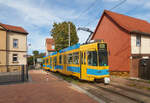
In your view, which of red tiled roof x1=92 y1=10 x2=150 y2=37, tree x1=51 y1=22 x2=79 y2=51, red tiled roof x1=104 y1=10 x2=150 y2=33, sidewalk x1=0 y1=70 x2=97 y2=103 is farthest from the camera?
tree x1=51 y1=22 x2=79 y2=51

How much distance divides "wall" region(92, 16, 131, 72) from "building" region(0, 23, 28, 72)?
48.4 feet

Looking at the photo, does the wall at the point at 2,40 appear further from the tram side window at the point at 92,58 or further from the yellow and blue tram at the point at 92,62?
the tram side window at the point at 92,58

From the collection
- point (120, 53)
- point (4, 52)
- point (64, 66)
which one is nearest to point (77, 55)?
point (64, 66)

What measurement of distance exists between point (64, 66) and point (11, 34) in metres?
15.2

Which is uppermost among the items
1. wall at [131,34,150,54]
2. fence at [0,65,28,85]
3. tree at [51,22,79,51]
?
tree at [51,22,79,51]

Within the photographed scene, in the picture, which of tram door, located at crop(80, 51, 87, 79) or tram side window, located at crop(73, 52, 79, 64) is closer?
tram door, located at crop(80, 51, 87, 79)

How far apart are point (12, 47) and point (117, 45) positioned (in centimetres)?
1916

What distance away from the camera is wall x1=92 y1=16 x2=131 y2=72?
14336 millimetres

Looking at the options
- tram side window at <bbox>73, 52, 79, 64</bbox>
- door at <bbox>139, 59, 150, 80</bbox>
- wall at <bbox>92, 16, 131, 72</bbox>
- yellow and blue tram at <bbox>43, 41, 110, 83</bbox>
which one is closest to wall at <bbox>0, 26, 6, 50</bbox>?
tram side window at <bbox>73, 52, 79, 64</bbox>

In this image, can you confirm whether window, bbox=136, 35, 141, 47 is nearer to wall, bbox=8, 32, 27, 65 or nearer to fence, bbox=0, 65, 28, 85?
fence, bbox=0, 65, 28, 85

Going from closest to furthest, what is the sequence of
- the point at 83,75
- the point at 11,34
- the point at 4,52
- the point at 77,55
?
the point at 83,75, the point at 77,55, the point at 4,52, the point at 11,34

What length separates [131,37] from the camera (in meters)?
14.4

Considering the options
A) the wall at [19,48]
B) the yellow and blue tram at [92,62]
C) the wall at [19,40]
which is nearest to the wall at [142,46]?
the yellow and blue tram at [92,62]

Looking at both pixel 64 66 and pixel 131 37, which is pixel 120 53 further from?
pixel 64 66
